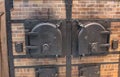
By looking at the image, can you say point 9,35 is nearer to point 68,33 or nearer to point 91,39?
point 68,33

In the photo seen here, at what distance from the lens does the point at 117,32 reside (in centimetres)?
322

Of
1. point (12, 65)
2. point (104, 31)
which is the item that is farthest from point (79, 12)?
point (12, 65)

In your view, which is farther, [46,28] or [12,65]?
[12,65]

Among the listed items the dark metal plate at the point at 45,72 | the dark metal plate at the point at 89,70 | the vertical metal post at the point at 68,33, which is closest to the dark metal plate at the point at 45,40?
the vertical metal post at the point at 68,33

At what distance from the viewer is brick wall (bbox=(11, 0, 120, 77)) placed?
3014mm

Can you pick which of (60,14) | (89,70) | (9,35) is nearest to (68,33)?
(60,14)

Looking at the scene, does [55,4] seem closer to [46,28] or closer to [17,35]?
[46,28]

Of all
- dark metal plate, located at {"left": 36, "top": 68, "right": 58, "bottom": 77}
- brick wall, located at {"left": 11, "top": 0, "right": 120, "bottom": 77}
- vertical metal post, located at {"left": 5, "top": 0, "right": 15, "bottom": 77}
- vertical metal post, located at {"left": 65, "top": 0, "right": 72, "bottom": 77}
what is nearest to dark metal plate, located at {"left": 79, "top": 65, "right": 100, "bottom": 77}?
brick wall, located at {"left": 11, "top": 0, "right": 120, "bottom": 77}

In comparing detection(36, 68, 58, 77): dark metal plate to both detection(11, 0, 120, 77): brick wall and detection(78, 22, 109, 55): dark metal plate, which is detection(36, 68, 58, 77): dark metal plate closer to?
→ detection(11, 0, 120, 77): brick wall

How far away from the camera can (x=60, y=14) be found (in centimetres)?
307

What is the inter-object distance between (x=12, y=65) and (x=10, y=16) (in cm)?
77

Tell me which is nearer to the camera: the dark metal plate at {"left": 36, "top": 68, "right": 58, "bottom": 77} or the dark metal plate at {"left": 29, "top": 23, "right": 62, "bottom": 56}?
the dark metal plate at {"left": 29, "top": 23, "right": 62, "bottom": 56}

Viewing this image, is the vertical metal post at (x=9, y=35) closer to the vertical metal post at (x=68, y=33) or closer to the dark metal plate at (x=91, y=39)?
the vertical metal post at (x=68, y=33)

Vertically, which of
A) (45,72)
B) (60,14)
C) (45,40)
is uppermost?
(60,14)
